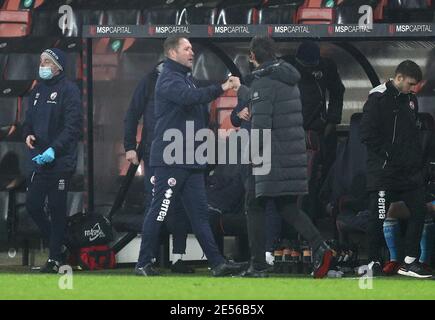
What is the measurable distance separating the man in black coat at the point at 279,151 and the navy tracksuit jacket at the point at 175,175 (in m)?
0.39

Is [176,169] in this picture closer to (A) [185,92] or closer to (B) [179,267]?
(A) [185,92]

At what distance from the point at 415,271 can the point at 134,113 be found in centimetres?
256

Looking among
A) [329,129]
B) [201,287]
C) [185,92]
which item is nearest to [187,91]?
[185,92]

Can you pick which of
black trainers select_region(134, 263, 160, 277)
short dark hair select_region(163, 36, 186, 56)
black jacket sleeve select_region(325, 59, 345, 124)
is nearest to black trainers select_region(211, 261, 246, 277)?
black trainers select_region(134, 263, 160, 277)

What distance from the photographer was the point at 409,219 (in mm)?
12883

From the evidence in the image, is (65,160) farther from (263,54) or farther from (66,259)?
(263,54)

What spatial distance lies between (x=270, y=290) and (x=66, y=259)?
274cm

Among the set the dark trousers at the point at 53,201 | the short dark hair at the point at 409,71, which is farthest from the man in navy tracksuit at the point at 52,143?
the short dark hair at the point at 409,71

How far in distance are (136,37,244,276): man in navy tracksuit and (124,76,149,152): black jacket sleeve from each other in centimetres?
73

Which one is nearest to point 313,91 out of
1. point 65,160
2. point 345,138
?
point 345,138

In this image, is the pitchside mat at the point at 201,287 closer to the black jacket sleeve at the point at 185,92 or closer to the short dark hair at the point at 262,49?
the black jacket sleeve at the point at 185,92

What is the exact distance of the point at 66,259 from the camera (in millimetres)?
13578

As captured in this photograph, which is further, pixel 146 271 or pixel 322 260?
pixel 146 271

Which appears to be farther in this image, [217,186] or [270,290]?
[217,186]
